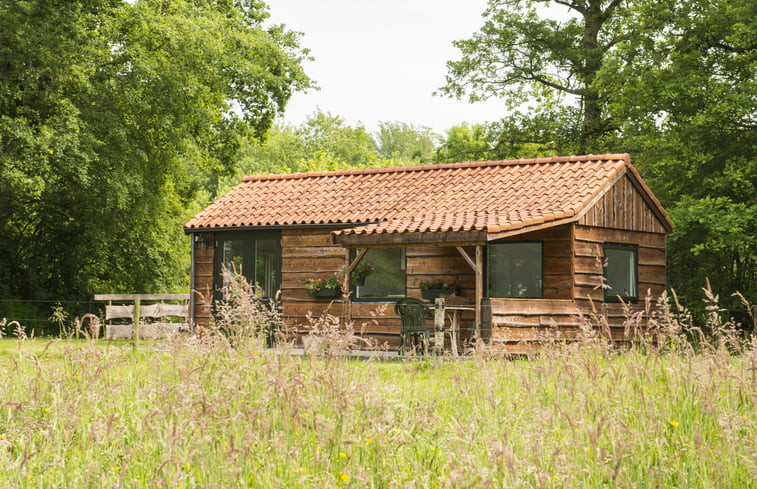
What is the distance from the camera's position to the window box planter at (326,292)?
64.0 feet

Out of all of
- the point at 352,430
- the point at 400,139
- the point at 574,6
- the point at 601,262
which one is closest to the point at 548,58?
the point at 574,6

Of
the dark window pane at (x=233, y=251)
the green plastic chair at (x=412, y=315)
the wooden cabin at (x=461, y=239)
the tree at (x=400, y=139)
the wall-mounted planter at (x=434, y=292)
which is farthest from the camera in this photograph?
A: the tree at (x=400, y=139)

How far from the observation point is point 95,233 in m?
25.8

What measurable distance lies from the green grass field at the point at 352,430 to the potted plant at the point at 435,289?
34.9 ft

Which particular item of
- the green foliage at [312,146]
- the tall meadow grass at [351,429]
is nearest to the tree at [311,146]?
the green foliage at [312,146]

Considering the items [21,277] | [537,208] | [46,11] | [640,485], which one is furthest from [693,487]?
[21,277]

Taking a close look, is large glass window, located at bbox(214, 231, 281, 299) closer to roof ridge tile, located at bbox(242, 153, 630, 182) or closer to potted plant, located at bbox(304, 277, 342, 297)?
potted plant, located at bbox(304, 277, 342, 297)

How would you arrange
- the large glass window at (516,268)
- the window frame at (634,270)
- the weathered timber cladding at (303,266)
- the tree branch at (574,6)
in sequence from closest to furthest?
the window frame at (634,270) → the weathered timber cladding at (303,266) → the large glass window at (516,268) → the tree branch at (574,6)

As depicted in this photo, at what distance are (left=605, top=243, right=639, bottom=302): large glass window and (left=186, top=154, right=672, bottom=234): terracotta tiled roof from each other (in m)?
1.62

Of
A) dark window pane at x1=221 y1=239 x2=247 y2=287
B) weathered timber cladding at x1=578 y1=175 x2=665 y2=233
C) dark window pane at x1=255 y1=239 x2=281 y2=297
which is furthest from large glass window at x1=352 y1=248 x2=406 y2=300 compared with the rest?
weathered timber cladding at x1=578 y1=175 x2=665 y2=233

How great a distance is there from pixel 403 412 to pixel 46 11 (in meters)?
18.1

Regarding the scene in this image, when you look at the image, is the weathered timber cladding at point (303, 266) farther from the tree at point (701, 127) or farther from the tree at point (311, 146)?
the tree at point (311, 146)

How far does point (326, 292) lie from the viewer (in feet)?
64.3

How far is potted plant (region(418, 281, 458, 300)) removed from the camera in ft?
59.3
